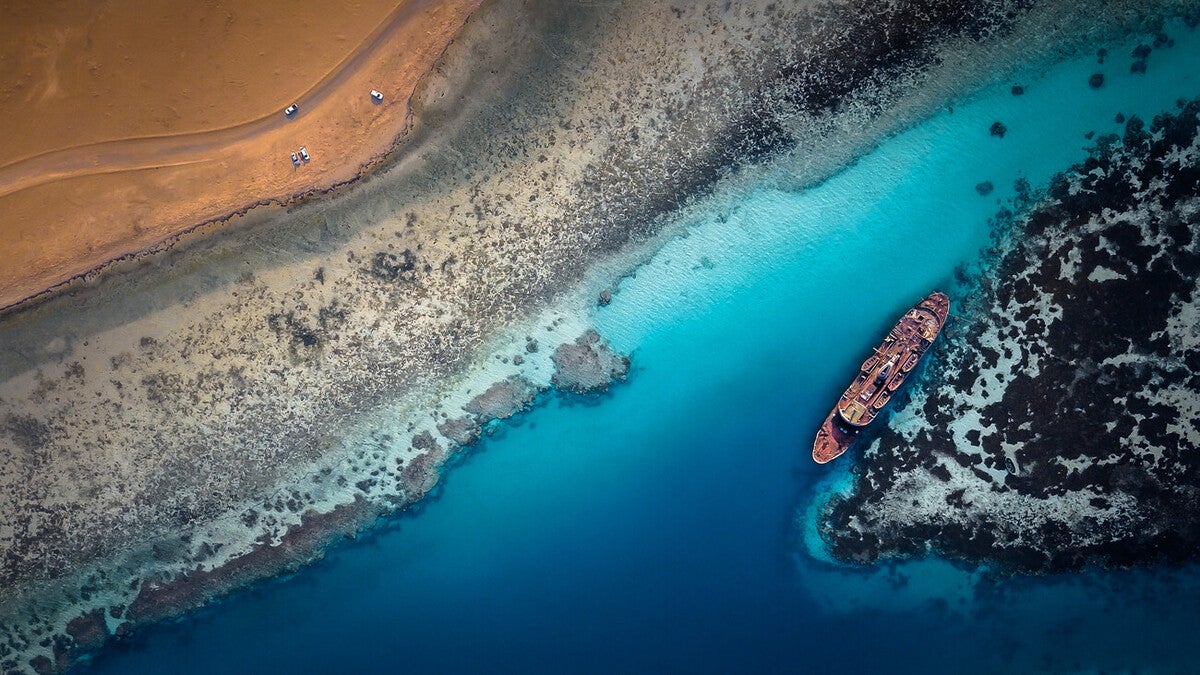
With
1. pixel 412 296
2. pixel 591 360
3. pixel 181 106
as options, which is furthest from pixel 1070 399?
pixel 181 106

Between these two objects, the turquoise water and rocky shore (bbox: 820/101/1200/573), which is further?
the turquoise water

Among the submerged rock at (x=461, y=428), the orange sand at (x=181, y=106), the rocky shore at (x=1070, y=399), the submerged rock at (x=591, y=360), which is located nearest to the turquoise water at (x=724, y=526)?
the submerged rock at (x=591, y=360)

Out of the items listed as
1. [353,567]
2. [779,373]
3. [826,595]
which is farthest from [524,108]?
[826,595]

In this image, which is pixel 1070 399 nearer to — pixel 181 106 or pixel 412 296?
pixel 412 296

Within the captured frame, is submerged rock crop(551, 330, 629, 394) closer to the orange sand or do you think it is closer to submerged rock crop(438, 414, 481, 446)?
submerged rock crop(438, 414, 481, 446)

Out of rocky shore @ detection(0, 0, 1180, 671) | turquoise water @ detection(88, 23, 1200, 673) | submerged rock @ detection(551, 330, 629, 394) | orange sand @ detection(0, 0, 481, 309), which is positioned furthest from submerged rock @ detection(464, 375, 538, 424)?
orange sand @ detection(0, 0, 481, 309)

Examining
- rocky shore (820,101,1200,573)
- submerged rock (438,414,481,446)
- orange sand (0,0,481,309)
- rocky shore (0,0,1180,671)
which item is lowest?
rocky shore (820,101,1200,573)

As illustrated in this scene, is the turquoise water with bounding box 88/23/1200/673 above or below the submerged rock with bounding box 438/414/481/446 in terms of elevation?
below
